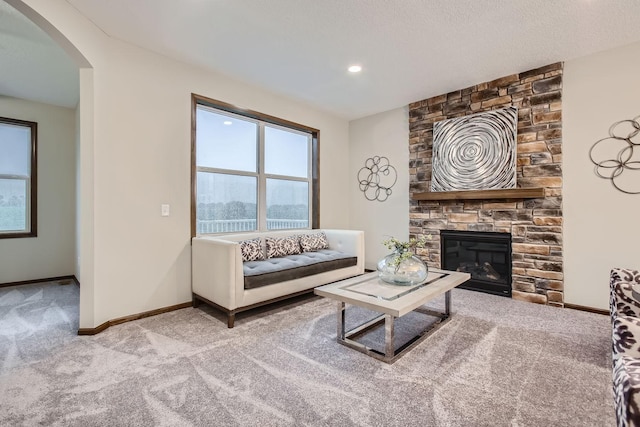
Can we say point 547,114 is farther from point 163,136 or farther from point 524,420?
point 163,136

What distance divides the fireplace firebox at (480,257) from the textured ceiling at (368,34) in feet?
6.49

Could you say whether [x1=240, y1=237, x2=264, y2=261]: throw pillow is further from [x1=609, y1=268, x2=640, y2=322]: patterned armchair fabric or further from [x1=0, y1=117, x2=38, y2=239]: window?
[x1=0, y1=117, x2=38, y2=239]: window

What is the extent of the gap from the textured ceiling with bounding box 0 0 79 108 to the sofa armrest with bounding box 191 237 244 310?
2339 mm

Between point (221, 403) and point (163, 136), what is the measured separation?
8.41 ft

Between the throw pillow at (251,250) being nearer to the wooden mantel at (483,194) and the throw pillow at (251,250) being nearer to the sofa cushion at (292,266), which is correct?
the sofa cushion at (292,266)

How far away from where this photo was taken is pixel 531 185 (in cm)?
346

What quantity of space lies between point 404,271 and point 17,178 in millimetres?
5275

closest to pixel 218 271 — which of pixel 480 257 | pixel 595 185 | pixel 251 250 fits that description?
pixel 251 250

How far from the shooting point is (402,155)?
4625 mm

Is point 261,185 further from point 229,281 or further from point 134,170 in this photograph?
point 229,281

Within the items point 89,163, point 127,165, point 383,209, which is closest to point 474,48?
point 383,209

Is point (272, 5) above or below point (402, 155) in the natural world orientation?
above

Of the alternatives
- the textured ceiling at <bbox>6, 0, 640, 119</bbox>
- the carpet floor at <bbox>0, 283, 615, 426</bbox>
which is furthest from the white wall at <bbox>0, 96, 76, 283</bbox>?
the carpet floor at <bbox>0, 283, 615, 426</bbox>

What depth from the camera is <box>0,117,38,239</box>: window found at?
4.09m
